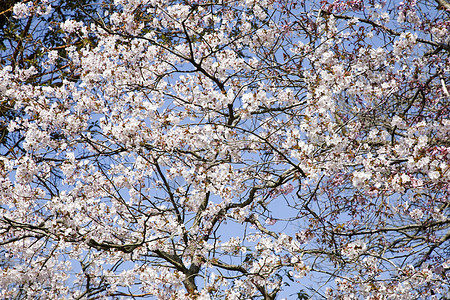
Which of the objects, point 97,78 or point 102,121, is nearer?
point 102,121

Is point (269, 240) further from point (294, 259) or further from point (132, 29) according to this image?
point (132, 29)

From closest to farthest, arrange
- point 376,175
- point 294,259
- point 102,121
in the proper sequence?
1. point 376,175
2. point 294,259
3. point 102,121

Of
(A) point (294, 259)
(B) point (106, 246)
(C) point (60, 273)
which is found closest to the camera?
(A) point (294, 259)

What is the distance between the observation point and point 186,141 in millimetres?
5223

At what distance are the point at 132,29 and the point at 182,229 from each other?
2.52 m

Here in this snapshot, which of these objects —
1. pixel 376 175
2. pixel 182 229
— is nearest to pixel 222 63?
pixel 182 229

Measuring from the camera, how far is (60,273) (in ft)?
19.3

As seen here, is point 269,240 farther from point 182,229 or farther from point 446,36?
point 446,36

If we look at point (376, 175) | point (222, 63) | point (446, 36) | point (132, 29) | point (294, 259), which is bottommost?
point (294, 259)

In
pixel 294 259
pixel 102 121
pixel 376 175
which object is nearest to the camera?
pixel 376 175

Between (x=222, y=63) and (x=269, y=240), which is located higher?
(x=222, y=63)

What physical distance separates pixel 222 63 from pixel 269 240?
7.13ft

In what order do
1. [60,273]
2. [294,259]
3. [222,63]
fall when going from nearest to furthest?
[294,259] → [222,63] → [60,273]

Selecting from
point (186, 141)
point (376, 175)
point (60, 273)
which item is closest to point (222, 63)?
point (186, 141)
